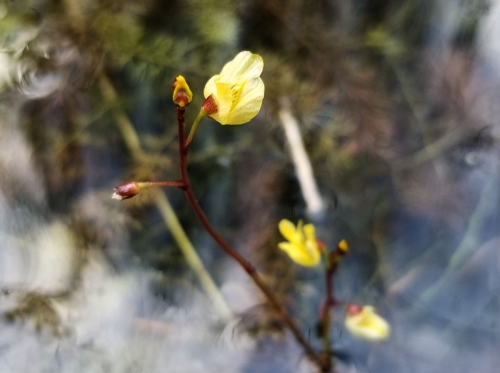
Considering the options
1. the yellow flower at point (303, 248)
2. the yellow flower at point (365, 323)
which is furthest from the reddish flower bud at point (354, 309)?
the yellow flower at point (303, 248)

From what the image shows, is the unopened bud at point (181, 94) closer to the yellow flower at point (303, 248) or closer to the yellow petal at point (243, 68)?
the yellow petal at point (243, 68)

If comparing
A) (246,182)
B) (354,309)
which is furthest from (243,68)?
(246,182)

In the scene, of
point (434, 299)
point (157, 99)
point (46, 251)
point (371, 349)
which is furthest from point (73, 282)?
point (434, 299)

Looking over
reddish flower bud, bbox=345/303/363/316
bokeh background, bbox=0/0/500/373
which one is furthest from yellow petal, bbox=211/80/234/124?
bokeh background, bbox=0/0/500/373

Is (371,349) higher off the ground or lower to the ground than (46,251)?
lower

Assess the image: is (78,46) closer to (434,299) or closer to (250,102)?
(250,102)

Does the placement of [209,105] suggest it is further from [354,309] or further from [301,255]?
[354,309]
